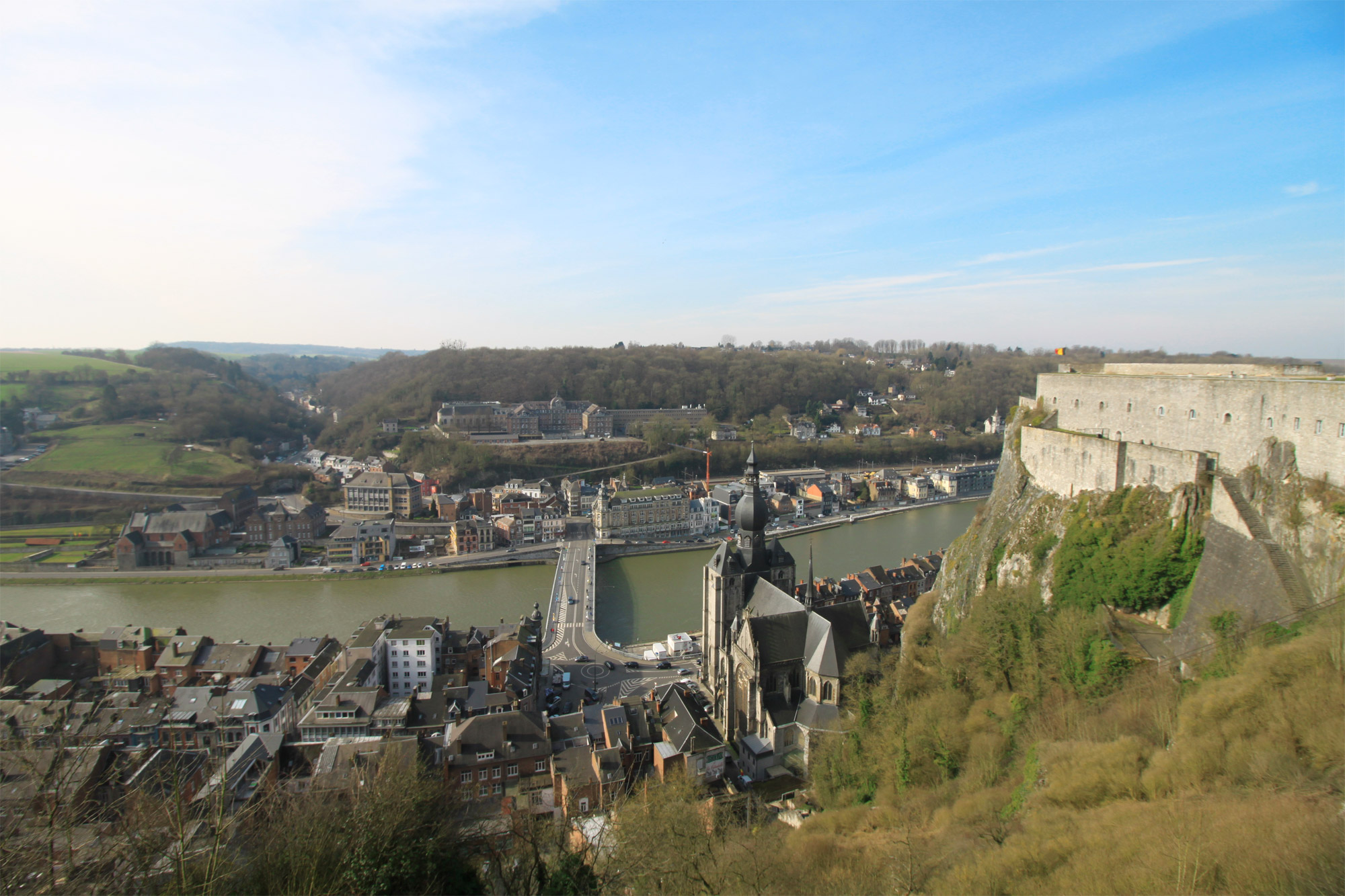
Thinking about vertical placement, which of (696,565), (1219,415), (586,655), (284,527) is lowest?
(696,565)

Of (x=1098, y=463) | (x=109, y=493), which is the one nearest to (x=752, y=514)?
(x=1098, y=463)

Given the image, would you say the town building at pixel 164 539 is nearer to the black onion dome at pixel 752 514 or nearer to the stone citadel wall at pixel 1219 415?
the black onion dome at pixel 752 514

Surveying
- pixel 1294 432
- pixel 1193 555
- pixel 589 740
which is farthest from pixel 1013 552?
pixel 589 740

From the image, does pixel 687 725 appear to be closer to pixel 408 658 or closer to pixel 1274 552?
pixel 408 658

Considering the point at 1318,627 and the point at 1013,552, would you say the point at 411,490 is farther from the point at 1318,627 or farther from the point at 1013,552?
the point at 1318,627

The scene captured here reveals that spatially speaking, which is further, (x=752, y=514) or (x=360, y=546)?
(x=360, y=546)

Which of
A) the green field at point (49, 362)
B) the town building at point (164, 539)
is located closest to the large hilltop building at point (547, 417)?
→ the town building at point (164, 539)

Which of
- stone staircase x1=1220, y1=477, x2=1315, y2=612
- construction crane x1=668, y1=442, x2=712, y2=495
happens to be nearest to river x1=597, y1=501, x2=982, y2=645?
construction crane x1=668, y1=442, x2=712, y2=495
